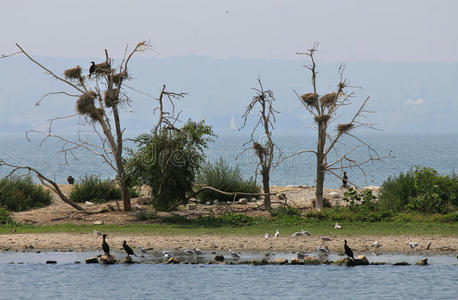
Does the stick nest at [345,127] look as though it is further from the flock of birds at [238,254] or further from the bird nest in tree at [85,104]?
the bird nest in tree at [85,104]

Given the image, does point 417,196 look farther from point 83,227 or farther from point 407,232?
point 83,227

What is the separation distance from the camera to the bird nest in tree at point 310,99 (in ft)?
75.9

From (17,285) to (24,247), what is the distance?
3.65 meters

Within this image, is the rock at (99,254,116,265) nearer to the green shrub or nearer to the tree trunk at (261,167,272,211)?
the green shrub

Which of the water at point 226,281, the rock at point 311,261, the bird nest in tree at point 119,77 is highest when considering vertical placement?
the bird nest in tree at point 119,77

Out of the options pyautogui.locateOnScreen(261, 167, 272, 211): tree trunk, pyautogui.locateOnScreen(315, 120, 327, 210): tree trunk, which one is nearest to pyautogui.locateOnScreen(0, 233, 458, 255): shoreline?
pyautogui.locateOnScreen(315, 120, 327, 210): tree trunk

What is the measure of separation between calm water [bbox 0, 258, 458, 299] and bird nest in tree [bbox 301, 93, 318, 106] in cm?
750

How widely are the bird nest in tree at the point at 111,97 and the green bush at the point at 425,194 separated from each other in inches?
370

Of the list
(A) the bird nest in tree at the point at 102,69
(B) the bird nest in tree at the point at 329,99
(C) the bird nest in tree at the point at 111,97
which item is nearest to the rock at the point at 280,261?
(B) the bird nest in tree at the point at 329,99

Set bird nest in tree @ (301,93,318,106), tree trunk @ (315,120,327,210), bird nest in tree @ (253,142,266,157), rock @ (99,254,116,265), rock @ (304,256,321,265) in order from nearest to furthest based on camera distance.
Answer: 1. rock @ (304,256,321,265)
2. rock @ (99,254,116,265)
3. bird nest in tree @ (301,93,318,106)
4. tree trunk @ (315,120,327,210)
5. bird nest in tree @ (253,142,266,157)

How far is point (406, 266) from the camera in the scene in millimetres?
16922

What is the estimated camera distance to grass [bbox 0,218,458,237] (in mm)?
20753

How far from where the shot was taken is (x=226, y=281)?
16.3 m

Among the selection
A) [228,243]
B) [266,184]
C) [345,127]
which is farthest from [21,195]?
[345,127]
